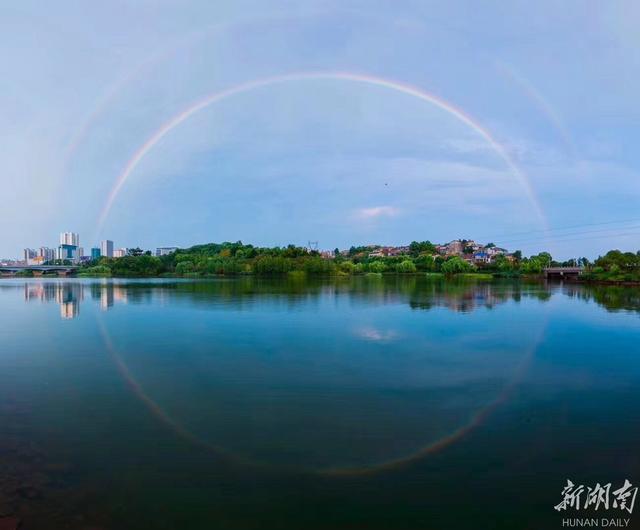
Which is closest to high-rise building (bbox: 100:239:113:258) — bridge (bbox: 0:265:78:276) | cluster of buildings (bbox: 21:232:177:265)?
cluster of buildings (bbox: 21:232:177:265)

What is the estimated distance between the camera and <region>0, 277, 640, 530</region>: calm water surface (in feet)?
14.6

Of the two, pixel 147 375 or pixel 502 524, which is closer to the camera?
pixel 502 524

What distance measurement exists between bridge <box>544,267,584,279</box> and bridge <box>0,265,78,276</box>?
8165 centimetres

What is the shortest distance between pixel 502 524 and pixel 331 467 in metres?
1.91

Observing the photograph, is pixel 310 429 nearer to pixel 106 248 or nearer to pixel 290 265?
pixel 290 265

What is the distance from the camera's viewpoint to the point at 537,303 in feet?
85.6

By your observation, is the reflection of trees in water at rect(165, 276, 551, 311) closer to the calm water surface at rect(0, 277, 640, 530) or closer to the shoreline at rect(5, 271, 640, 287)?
the calm water surface at rect(0, 277, 640, 530)

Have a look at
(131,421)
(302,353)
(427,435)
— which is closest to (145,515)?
(131,421)

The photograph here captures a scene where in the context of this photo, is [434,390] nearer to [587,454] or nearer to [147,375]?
[587,454]

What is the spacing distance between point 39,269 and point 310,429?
92.0 meters

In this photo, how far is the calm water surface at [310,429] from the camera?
445 cm

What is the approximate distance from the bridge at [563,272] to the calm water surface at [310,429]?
52.7 m

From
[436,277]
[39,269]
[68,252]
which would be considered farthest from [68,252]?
[436,277]
